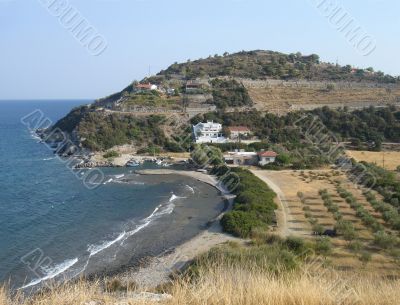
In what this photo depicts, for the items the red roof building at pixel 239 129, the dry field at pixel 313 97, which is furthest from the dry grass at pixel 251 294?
the dry field at pixel 313 97

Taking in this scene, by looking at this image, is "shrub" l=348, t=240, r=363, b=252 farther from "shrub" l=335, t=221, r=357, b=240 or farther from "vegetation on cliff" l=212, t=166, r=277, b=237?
"vegetation on cliff" l=212, t=166, r=277, b=237

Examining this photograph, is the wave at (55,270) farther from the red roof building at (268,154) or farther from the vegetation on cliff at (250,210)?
the red roof building at (268,154)

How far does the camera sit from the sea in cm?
1970

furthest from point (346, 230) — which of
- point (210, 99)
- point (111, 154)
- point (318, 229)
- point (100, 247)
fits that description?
point (210, 99)

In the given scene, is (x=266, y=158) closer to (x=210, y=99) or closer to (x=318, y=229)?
(x=318, y=229)

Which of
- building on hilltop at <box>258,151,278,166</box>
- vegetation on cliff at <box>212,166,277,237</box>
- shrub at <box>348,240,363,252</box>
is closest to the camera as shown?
shrub at <box>348,240,363,252</box>

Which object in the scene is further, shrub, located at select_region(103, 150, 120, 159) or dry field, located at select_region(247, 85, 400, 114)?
dry field, located at select_region(247, 85, 400, 114)

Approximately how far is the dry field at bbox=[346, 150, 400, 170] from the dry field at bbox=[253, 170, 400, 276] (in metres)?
6.85

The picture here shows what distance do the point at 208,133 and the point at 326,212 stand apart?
33.7 metres

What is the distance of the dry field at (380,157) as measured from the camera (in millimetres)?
45750

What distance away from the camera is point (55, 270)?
742 inches

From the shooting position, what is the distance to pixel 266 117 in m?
65.4

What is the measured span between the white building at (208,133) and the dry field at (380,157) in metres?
16.7

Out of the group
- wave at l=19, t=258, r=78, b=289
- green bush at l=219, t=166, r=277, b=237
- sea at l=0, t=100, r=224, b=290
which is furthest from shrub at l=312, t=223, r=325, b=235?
wave at l=19, t=258, r=78, b=289
